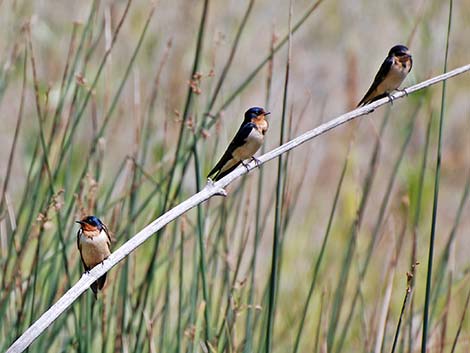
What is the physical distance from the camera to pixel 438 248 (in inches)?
250

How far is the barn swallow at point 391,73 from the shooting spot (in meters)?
2.91

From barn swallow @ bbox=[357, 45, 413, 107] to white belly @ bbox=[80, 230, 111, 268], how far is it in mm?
808

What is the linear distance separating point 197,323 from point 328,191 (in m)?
3.99

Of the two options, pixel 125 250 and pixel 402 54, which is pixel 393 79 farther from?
pixel 125 250

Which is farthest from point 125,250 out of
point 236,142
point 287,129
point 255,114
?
point 287,129

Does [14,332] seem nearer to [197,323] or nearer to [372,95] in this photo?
[197,323]

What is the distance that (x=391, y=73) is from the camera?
9.58 feet

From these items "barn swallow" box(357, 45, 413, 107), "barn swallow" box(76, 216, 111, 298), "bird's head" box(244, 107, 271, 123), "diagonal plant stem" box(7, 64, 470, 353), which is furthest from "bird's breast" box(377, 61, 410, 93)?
"barn swallow" box(76, 216, 111, 298)

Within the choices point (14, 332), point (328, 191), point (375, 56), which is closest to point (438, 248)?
point (328, 191)

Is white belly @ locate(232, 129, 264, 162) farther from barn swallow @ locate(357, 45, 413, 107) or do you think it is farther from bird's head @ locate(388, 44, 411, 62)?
bird's head @ locate(388, 44, 411, 62)

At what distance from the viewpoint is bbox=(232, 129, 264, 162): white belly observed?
9.04 ft

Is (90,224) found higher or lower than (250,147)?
lower

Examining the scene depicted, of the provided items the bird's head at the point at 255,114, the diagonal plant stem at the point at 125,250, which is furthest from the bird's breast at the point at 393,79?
the diagonal plant stem at the point at 125,250

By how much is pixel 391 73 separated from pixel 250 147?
1.51 feet
